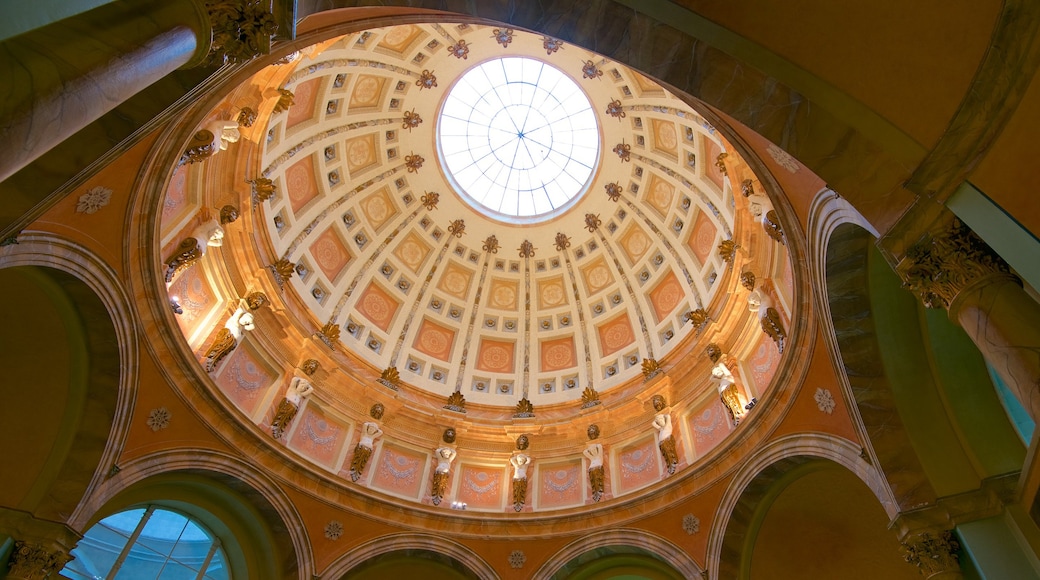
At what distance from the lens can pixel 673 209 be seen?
68.1 ft

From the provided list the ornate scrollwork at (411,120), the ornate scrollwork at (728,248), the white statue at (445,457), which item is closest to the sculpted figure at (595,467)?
the white statue at (445,457)

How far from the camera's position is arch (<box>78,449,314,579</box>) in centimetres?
1322

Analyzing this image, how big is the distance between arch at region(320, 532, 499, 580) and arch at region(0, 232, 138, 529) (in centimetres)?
602

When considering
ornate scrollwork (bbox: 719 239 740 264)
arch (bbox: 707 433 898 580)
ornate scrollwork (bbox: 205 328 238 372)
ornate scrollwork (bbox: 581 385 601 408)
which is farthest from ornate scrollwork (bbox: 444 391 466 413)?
ornate scrollwork (bbox: 719 239 740 264)

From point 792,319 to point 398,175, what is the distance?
52.6ft

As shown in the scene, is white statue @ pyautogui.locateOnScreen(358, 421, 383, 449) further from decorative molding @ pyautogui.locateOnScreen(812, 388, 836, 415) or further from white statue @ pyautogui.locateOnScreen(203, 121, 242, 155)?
decorative molding @ pyautogui.locateOnScreen(812, 388, 836, 415)

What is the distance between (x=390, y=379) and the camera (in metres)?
19.4

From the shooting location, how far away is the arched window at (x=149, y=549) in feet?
39.3

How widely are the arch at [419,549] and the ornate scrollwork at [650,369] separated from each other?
291 inches

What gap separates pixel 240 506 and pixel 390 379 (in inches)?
243

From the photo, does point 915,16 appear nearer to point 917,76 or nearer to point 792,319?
point 917,76

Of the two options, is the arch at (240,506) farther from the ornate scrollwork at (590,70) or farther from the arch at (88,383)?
the ornate scrollwork at (590,70)

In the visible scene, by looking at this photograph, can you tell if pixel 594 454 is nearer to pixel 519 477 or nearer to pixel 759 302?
pixel 519 477

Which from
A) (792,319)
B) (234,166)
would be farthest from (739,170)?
(234,166)
